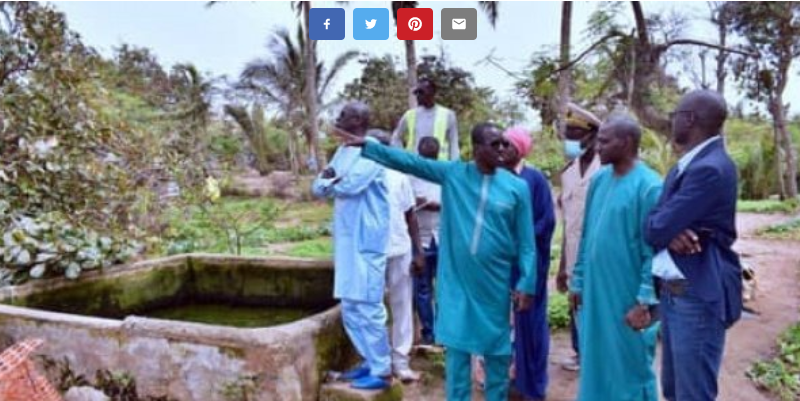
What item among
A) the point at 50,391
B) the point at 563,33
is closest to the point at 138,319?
the point at 50,391

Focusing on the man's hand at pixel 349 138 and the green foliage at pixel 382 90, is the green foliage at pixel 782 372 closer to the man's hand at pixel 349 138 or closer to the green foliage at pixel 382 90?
the man's hand at pixel 349 138

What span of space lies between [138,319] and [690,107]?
2571 mm

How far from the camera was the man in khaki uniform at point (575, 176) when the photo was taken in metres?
3.54

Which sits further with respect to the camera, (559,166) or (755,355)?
(559,166)

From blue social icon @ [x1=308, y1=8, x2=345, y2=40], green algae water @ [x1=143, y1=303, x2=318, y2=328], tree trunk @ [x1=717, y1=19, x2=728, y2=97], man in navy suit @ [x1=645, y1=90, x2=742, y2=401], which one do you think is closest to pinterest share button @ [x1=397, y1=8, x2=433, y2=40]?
blue social icon @ [x1=308, y1=8, x2=345, y2=40]

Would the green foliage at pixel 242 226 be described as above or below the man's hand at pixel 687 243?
below

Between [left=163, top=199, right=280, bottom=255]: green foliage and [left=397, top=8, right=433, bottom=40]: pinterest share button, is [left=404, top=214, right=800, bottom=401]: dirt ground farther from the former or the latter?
[left=397, top=8, right=433, bottom=40]: pinterest share button

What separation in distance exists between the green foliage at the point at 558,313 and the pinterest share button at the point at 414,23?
19.6 feet

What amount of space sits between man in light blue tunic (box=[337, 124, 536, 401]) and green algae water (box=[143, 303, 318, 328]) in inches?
59.2

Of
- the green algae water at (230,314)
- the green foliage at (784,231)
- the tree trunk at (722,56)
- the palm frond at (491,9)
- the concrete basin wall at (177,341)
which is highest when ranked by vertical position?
the palm frond at (491,9)

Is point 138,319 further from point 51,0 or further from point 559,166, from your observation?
point 559,166

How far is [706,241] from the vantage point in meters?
2.42

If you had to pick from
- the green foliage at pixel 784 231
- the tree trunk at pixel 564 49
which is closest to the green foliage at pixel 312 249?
the tree trunk at pixel 564 49

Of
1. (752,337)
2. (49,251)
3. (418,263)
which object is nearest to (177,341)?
(418,263)
